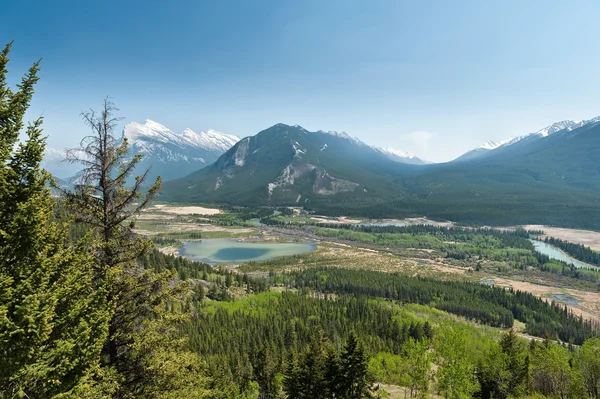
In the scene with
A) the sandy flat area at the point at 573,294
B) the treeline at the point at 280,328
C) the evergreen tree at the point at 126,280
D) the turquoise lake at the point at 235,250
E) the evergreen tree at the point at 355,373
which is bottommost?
the sandy flat area at the point at 573,294

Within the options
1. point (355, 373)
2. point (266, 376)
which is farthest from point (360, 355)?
point (266, 376)

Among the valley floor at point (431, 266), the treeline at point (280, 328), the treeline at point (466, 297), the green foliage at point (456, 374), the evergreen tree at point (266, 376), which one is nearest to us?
the green foliage at point (456, 374)

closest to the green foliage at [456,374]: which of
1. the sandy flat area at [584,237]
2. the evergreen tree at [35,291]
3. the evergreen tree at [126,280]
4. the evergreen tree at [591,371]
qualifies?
the evergreen tree at [591,371]

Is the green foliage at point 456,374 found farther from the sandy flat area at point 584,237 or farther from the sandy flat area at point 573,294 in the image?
the sandy flat area at point 584,237

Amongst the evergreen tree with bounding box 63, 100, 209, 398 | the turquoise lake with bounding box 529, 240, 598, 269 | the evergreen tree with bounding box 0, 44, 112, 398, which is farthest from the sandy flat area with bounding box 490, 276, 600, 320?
the evergreen tree with bounding box 0, 44, 112, 398

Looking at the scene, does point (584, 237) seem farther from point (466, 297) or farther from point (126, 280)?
point (126, 280)

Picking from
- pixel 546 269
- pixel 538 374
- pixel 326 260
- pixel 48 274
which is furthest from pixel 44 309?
pixel 546 269

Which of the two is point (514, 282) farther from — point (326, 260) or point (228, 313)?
point (228, 313)
